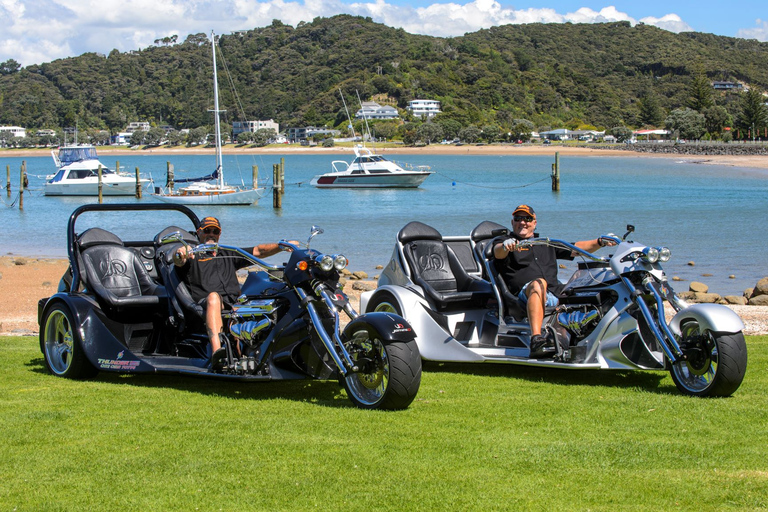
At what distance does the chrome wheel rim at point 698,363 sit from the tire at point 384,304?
2996 mm

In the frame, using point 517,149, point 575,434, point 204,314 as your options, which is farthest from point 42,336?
point 517,149

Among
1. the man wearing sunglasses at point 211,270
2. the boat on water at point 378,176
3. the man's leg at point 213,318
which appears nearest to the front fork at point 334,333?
the man's leg at point 213,318

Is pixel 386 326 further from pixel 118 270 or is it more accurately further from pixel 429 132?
pixel 429 132

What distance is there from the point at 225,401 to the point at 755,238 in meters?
31.3

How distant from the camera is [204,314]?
310 inches

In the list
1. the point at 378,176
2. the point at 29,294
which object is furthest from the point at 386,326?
the point at 378,176

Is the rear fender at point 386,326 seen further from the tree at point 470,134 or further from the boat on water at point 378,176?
the tree at point 470,134

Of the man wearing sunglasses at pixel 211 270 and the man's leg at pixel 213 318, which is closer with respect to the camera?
the man's leg at pixel 213 318

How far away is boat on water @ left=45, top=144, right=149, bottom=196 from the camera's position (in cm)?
6519

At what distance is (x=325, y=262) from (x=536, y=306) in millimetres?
2310

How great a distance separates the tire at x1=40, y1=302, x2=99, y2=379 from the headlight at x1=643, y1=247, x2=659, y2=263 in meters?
5.15

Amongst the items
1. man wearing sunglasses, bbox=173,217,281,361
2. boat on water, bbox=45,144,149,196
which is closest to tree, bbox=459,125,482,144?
boat on water, bbox=45,144,149,196

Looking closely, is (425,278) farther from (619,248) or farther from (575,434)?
(575,434)

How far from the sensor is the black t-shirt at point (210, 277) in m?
8.23
